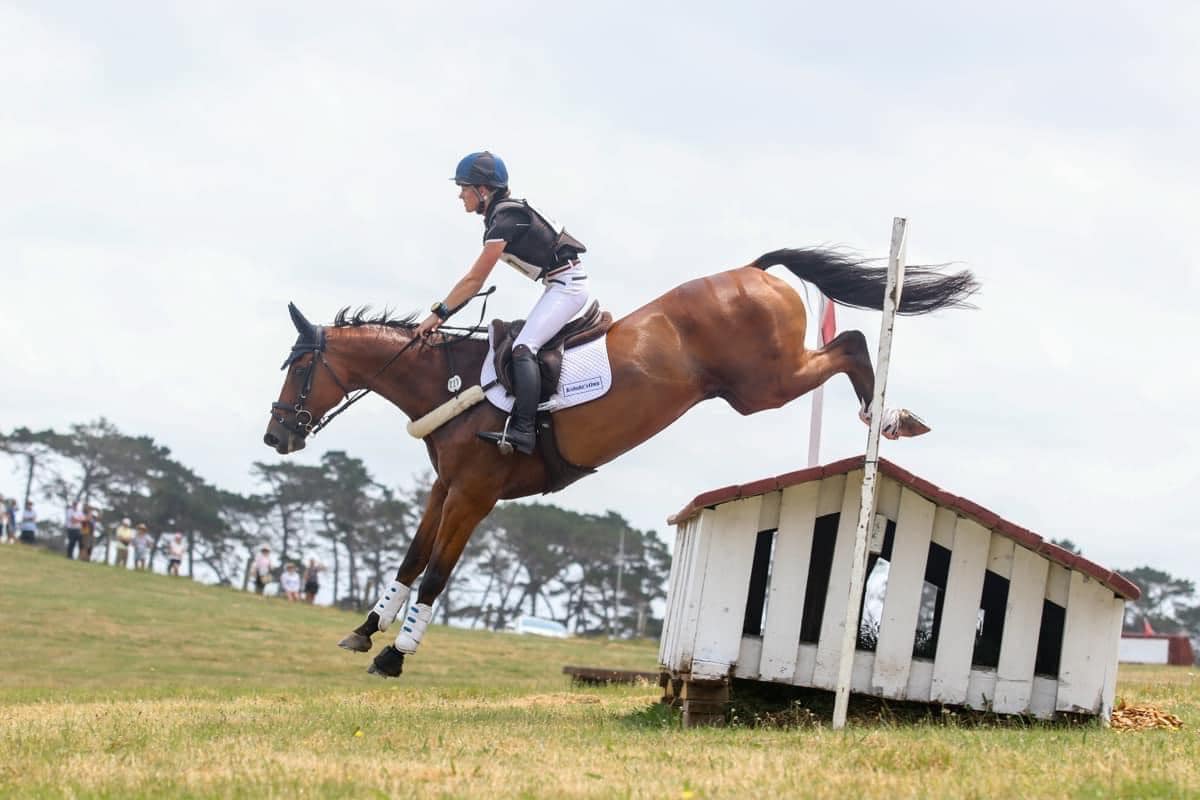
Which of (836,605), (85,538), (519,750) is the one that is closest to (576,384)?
(836,605)

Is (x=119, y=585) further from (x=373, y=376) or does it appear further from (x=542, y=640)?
(x=373, y=376)

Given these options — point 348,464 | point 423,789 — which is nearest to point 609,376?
point 423,789

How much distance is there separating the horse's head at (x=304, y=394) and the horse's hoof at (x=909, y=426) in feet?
11.7

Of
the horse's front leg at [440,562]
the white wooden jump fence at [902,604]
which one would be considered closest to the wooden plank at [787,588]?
the white wooden jump fence at [902,604]

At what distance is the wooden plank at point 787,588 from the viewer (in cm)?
800

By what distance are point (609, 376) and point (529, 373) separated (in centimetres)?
51

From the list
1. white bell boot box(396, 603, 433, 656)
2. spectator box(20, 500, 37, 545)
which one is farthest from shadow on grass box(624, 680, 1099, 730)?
spectator box(20, 500, 37, 545)

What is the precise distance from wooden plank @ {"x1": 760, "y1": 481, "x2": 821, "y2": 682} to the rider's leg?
1.58m

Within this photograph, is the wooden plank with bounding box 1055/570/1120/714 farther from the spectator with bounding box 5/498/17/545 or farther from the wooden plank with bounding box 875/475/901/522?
the spectator with bounding box 5/498/17/545

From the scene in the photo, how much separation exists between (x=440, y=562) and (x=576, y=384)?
1369 millimetres

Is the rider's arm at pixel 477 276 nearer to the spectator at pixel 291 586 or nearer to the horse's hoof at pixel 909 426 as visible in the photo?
the horse's hoof at pixel 909 426

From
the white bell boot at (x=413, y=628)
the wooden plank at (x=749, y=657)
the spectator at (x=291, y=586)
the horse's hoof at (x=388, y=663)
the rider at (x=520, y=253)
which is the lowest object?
the spectator at (x=291, y=586)

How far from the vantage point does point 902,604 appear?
8.00 m

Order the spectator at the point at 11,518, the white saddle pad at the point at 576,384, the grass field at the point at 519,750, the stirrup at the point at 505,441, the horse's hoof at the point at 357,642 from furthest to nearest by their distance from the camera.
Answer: the spectator at the point at 11,518 < the horse's hoof at the point at 357,642 < the white saddle pad at the point at 576,384 < the stirrup at the point at 505,441 < the grass field at the point at 519,750
